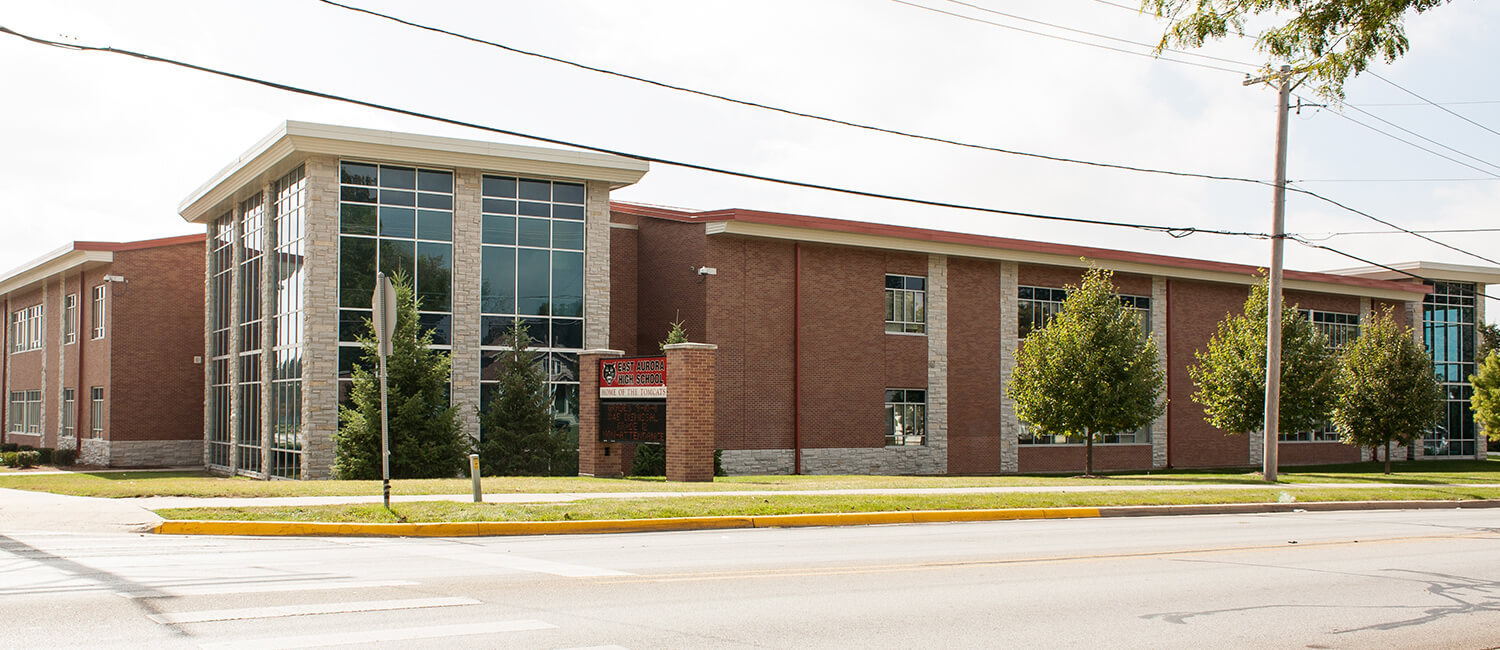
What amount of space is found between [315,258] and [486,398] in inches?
217

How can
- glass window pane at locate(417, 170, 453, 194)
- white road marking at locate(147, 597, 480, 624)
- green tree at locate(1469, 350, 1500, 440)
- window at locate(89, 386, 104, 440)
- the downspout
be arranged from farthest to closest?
1. green tree at locate(1469, 350, 1500, 440)
2. window at locate(89, 386, 104, 440)
3. the downspout
4. glass window pane at locate(417, 170, 453, 194)
5. white road marking at locate(147, 597, 480, 624)

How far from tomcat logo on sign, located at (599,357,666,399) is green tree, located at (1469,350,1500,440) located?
37444 mm

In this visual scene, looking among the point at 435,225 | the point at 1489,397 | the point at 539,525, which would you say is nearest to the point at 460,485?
the point at 539,525

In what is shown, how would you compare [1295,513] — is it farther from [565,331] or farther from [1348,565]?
[565,331]

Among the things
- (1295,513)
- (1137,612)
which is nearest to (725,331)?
(1295,513)

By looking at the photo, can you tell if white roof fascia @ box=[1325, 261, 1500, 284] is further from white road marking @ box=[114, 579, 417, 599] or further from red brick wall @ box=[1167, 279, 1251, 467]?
white road marking @ box=[114, 579, 417, 599]

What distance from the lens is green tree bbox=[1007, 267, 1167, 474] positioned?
31.3m

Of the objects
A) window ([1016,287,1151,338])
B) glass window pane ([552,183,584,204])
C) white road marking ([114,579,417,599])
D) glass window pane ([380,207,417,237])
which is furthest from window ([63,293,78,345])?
white road marking ([114,579,417,599])

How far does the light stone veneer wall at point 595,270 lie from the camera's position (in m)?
32.0

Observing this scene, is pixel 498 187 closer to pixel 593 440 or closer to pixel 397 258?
pixel 397 258

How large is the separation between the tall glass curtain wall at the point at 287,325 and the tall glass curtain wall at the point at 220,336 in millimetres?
5005

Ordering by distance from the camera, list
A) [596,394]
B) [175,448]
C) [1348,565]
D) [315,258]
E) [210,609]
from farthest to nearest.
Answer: [175,448], [315,258], [596,394], [1348,565], [210,609]

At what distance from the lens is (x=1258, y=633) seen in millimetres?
8242

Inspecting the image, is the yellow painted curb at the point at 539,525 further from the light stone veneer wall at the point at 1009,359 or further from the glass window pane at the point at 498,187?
the light stone veneer wall at the point at 1009,359
